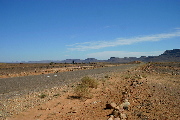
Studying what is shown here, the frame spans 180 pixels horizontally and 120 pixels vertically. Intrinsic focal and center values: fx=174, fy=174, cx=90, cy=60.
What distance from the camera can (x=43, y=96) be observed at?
34.0 feet

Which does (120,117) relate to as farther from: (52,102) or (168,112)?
(52,102)

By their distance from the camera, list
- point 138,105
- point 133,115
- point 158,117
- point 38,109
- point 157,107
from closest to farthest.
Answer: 1. point 158,117
2. point 133,115
3. point 157,107
4. point 138,105
5. point 38,109

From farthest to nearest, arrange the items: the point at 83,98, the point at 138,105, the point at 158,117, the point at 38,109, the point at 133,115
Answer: the point at 83,98
the point at 38,109
the point at 138,105
the point at 133,115
the point at 158,117

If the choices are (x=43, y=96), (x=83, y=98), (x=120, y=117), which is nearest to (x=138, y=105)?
(x=120, y=117)

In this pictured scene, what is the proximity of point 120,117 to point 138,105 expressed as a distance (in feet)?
6.25

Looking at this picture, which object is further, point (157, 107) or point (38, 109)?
point (38, 109)

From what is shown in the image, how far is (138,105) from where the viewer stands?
7387mm

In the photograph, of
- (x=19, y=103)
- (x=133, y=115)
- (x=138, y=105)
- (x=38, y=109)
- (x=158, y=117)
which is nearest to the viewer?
(x=158, y=117)

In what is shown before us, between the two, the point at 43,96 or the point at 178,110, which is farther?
the point at 43,96

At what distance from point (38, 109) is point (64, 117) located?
1884 millimetres

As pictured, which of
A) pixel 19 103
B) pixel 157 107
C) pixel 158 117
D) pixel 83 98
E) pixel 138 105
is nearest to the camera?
pixel 158 117

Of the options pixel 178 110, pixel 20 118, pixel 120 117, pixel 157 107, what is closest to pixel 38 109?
pixel 20 118

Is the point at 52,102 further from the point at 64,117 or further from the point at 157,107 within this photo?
the point at 157,107

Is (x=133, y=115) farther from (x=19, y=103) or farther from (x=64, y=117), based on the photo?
(x=19, y=103)
